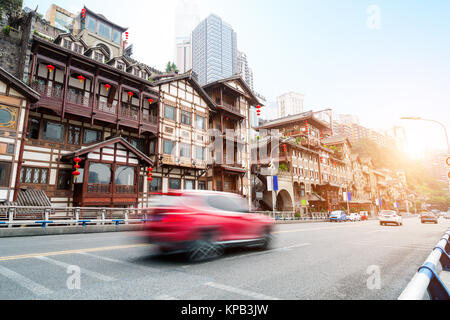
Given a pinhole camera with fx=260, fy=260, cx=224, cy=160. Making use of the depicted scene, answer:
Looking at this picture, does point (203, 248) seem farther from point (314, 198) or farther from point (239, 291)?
point (314, 198)

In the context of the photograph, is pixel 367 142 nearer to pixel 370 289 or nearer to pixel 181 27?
pixel 370 289

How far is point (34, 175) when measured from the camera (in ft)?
58.7

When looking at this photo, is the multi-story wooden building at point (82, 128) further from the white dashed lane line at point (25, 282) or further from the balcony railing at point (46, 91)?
the white dashed lane line at point (25, 282)

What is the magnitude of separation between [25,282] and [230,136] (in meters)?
28.4

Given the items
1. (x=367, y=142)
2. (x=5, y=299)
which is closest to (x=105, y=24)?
(x=5, y=299)

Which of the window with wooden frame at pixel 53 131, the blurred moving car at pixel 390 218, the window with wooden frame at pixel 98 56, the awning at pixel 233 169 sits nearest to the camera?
the window with wooden frame at pixel 53 131

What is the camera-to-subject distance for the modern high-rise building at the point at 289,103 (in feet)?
389

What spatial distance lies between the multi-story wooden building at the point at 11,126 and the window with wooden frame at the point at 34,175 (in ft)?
4.10

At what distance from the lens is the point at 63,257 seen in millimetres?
6121

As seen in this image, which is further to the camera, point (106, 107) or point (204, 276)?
point (106, 107)

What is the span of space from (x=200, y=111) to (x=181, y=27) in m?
180

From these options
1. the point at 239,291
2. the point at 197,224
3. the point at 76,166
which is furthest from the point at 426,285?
the point at 76,166

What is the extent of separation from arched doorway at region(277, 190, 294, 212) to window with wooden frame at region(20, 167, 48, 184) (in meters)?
30.0

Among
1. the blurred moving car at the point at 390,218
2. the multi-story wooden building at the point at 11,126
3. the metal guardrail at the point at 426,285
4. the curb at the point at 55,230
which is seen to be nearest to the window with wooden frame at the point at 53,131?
the multi-story wooden building at the point at 11,126
